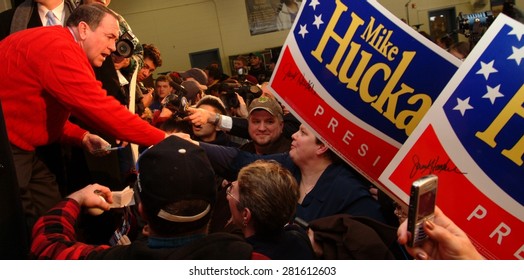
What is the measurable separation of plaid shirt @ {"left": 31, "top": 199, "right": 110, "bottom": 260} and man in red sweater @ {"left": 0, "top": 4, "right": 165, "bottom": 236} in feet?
1.52

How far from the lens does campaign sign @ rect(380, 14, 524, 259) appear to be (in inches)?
50.4

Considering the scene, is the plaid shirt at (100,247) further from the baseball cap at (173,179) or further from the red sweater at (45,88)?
the red sweater at (45,88)

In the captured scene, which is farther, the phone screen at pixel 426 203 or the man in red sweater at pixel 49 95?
the man in red sweater at pixel 49 95

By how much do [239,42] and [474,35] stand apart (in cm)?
1013

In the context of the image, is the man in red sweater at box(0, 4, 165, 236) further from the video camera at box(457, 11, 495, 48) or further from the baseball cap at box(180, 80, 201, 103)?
the video camera at box(457, 11, 495, 48)

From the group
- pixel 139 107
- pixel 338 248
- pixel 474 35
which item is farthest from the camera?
pixel 474 35

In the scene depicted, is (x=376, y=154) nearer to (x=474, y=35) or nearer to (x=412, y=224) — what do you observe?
(x=412, y=224)

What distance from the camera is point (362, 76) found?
1.75m

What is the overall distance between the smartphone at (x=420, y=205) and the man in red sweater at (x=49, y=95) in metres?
1.37

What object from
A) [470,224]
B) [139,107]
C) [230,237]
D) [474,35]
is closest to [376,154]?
[470,224]

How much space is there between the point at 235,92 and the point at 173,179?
3.13 meters

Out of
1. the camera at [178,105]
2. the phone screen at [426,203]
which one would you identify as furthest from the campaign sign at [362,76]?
the camera at [178,105]

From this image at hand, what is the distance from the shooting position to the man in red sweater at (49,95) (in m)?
2.03
